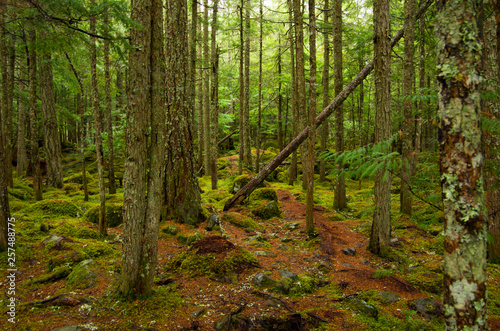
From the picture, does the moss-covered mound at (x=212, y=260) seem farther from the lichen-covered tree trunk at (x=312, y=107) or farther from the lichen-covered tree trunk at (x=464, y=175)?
the lichen-covered tree trunk at (x=464, y=175)

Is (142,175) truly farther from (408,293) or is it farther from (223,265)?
(408,293)

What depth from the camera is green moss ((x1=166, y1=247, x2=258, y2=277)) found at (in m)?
5.32

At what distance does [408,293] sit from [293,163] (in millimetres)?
11808

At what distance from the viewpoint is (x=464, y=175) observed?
6.56ft

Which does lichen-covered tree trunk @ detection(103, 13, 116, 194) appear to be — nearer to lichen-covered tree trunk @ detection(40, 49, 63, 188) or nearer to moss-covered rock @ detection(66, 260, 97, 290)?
lichen-covered tree trunk @ detection(40, 49, 63, 188)

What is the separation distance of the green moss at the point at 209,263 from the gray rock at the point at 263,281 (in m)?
0.53

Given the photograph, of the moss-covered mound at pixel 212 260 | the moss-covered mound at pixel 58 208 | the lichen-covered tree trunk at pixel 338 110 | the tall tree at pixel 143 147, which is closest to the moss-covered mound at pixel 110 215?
the moss-covered mound at pixel 58 208

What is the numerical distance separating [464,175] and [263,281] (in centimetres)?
389

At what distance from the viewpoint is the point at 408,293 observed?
4918mm

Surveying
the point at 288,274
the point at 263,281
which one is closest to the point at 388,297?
the point at 288,274

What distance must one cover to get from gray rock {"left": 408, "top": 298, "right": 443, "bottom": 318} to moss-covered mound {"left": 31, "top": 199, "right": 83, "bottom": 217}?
948 cm

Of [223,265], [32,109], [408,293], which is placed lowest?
[408,293]

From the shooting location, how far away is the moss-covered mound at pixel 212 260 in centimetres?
535

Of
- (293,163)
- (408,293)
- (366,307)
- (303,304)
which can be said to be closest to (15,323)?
(303,304)
